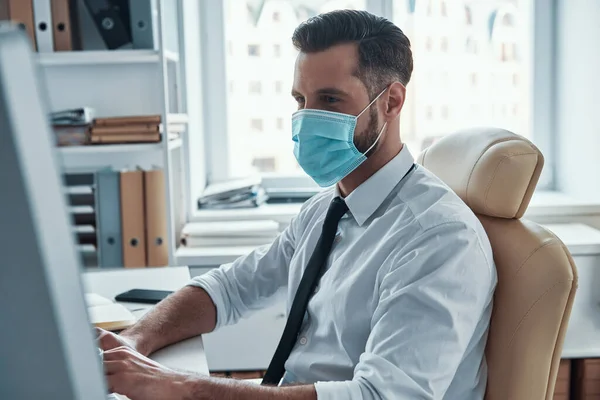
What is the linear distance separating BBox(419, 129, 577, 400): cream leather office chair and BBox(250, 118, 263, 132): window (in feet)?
6.04

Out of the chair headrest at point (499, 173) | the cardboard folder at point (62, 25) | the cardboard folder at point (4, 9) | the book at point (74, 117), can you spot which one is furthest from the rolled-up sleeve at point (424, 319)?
the cardboard folder at point (4, 9)

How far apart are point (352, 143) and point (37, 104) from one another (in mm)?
1121

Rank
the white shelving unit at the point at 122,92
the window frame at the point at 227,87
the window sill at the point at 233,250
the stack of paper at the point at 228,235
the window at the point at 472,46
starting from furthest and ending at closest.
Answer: the window at the point at 472,46 < the window frame at the point at 227,87 < the white shelving unit at the point at 122,92 < the stack of paper at the point at 228,235 < the window sill at the point at 233,250

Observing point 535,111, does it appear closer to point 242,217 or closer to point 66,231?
point 242,217

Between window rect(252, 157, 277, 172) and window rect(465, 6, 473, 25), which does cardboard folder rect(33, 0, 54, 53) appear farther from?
window rect(465, 6, 473, 25)

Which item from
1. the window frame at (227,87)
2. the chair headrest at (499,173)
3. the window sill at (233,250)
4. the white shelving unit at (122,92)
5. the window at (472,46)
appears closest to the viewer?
the chair headrest at (499,173)

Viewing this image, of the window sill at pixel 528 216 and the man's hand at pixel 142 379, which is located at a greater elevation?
the man's hand at pixel 142 379

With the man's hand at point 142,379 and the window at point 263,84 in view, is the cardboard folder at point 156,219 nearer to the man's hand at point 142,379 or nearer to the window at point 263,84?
the window at point 263,84

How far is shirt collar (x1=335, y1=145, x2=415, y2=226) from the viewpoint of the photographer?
130 cm

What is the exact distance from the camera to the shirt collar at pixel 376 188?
1.30 metres

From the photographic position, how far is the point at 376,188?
131 centimetres

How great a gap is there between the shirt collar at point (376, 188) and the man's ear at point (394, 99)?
105mm

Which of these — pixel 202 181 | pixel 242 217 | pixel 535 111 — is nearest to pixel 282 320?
pixel 242 217

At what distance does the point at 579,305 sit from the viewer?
8.06 ft
